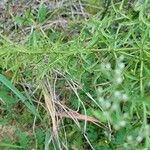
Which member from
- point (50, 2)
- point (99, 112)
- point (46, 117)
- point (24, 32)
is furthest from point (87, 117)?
point (50, 2)

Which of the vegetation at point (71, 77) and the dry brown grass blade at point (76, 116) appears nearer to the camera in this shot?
the vegetation at point (71, 77)

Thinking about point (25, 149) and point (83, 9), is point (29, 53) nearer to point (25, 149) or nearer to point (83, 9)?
point (25, 149)

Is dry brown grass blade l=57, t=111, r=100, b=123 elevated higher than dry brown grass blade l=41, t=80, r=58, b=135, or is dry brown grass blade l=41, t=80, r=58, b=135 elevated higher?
dry brown grass blade l=41, t=80, r=58, b=135

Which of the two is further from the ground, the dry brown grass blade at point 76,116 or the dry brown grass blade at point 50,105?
the dry brown grass blade at point 50,105

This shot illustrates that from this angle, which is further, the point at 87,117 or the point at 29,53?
the point at 87,117

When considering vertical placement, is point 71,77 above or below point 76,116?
above

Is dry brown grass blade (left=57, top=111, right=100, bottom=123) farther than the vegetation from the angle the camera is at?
Yes

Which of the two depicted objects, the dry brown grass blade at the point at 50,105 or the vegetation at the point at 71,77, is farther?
the dry brown grass blade at the point at 50,105

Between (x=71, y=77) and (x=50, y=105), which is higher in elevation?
(x=71, y=77)
